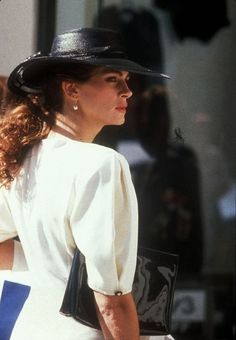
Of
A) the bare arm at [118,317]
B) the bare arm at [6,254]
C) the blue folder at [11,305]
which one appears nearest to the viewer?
the bare arm at [118,317]

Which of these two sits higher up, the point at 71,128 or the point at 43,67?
the point at 43,67

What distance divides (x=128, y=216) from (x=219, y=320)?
253cm

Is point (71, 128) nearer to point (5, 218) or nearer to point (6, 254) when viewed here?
point (5, 218)

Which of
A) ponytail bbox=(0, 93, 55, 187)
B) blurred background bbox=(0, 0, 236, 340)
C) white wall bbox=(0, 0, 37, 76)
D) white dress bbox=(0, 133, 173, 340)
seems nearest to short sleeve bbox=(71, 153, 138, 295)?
white dress bbox=(0, 133, 173, 340)

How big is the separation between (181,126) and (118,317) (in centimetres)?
92

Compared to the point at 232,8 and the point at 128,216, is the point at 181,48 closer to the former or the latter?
the point at 232,8

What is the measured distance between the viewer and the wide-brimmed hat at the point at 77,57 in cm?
260

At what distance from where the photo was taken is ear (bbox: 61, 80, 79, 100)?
2617 millimetres

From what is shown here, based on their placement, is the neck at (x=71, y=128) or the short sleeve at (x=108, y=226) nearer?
the short sleeve at (x=108, y=226)

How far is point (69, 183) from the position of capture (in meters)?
2.45

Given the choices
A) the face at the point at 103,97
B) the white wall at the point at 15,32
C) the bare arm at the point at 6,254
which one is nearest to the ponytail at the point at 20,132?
the face at the point at 103,97

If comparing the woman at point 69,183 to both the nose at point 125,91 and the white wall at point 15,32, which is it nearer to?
the nose at point 125,91

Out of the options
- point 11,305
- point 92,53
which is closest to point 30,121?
point 92,53

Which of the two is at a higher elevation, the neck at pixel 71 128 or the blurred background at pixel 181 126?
the neck at pixel 71 128
